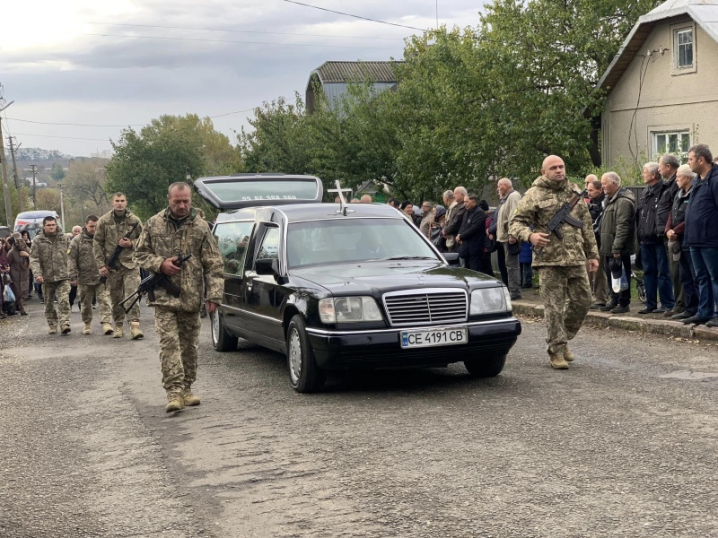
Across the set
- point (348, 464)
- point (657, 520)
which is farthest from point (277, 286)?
point (657, 520)

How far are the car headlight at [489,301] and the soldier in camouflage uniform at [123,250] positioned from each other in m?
7.50

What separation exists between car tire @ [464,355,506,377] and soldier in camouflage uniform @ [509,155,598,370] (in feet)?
2.38

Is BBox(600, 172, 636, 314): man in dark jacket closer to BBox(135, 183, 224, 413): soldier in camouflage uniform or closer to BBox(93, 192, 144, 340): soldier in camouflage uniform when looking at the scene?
BBox(135, 183, 224, 413): soldier in camouflage uniform

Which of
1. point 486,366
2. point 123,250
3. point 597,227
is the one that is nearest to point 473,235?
point 597,227

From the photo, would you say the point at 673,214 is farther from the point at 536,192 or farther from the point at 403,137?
the point at 403,137

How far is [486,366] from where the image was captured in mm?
9586

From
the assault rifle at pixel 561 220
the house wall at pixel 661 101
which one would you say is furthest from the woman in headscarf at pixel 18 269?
the assault rifle at pixel 561 220

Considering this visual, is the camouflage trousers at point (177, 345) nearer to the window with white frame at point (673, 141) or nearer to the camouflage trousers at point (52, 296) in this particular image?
the camouflage trousers at point (52, 296)

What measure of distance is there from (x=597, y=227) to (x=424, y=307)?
260 inches

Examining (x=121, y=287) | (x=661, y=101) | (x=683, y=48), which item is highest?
(x=683, y=48)

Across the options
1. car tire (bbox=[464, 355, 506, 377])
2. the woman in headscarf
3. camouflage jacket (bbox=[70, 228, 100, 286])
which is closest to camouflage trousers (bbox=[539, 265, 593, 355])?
car tire (bbox=[464, 355, 506, 377])

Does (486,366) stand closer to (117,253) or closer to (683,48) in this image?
(117,253)

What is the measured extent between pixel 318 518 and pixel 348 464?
1125 millimetres

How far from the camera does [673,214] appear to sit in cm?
1249
